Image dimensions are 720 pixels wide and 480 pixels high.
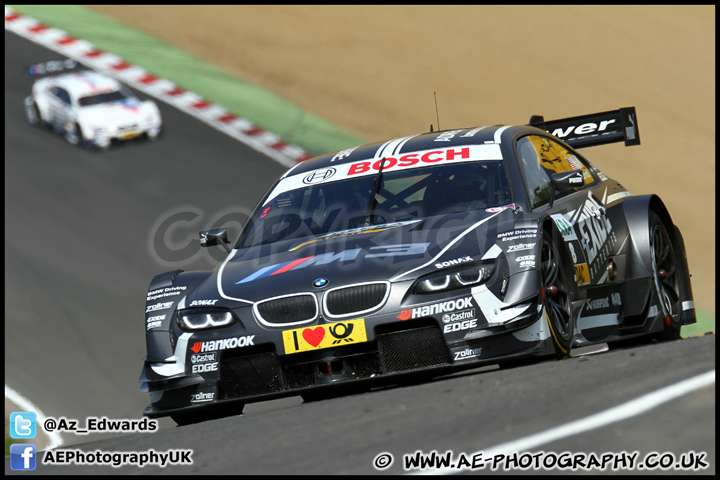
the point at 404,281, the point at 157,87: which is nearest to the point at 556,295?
the point at 404,281

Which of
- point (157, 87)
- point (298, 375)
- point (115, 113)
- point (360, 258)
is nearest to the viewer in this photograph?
point (298, 375)

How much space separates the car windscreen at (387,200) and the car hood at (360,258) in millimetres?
227

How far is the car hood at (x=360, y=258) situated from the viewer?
5730 mm

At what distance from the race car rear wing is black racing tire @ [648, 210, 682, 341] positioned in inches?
45.5

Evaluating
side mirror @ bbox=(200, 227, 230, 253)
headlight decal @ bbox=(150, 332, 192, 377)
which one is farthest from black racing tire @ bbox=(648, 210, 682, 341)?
headlight decal @ bbox=(150, 332, 192, 377)

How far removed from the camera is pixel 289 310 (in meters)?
5.73

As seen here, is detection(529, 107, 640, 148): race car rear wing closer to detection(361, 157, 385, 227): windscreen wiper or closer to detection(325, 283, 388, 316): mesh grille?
detection(361, 157, 385, 227): windscreen wiper

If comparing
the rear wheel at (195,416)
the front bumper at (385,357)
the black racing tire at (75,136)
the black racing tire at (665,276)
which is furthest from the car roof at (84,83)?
the front bumper at (385,357)

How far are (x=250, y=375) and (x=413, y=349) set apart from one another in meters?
0.90

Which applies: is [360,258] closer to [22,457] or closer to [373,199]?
[373,199]

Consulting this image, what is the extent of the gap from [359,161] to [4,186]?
10.5m

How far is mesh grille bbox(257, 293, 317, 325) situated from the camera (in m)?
5.70

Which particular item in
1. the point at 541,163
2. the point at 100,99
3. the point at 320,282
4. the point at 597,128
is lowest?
the point at 320,282

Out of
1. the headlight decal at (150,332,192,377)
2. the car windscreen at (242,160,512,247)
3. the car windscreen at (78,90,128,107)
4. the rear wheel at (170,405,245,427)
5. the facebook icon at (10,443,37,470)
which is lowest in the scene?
the rear wheel at (170,405,245,427)
